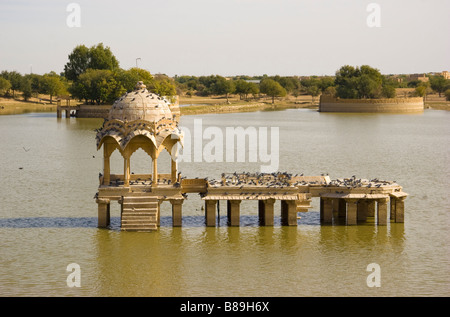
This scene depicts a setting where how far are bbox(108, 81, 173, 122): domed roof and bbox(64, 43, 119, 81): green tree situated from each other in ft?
389

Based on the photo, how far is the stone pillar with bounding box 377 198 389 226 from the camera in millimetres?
35531

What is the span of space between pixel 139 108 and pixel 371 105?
371 feet

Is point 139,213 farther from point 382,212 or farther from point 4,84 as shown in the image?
point 4,84

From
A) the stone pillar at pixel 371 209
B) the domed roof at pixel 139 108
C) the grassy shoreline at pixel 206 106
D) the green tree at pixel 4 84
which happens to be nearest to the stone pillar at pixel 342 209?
the stone pillar at pixel 371 209

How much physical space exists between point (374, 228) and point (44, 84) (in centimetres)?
14601

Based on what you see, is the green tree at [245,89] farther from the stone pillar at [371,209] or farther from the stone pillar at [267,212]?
the stone pillar at [267,212]

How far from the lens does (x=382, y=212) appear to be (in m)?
35.8

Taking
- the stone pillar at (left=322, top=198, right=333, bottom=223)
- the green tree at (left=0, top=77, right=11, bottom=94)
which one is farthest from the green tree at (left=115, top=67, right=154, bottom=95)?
the stone pillar at (left=322, top=198, right=333, bottom=223)

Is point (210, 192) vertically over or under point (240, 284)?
over

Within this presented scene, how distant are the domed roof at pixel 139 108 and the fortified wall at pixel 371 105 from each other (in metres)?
112

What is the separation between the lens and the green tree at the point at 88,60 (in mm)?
154000
